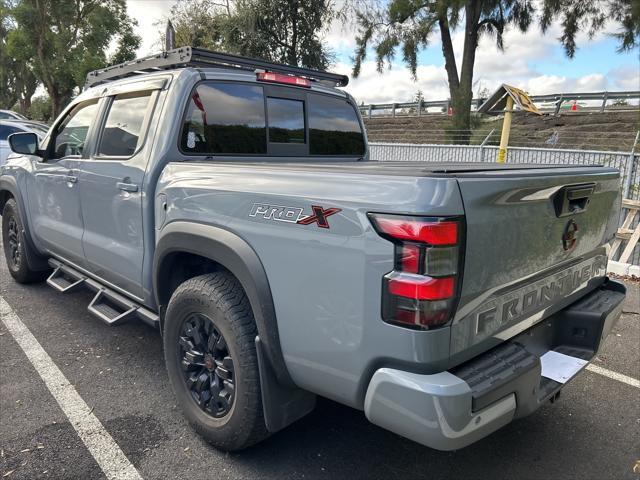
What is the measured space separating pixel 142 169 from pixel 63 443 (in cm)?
159

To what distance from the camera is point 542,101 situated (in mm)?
20203

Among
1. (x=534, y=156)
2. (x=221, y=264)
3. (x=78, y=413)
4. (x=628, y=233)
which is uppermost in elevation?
(x=221, y=264)

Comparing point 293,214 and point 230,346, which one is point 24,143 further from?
point 293,214

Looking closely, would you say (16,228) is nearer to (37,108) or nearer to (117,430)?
(117,430)

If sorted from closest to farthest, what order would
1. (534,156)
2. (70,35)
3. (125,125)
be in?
(125,125) → (534,156) → (70,35)

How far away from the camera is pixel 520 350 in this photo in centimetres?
214

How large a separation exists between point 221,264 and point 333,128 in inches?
79.2

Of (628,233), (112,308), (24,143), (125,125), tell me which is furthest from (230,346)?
(628,233)

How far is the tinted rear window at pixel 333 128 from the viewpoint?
12.8 feet

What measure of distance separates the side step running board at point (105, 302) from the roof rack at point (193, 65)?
159 cm

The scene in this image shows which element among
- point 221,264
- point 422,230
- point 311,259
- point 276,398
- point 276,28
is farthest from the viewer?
point 276,28

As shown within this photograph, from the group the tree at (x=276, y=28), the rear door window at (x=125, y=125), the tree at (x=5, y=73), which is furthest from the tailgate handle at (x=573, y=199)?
the tree at (x=5, y=73)

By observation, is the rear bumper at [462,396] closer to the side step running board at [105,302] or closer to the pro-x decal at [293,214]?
the pro-x decal at [293,214]

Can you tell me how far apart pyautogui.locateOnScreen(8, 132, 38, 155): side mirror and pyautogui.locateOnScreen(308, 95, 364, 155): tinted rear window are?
7.91 feet
